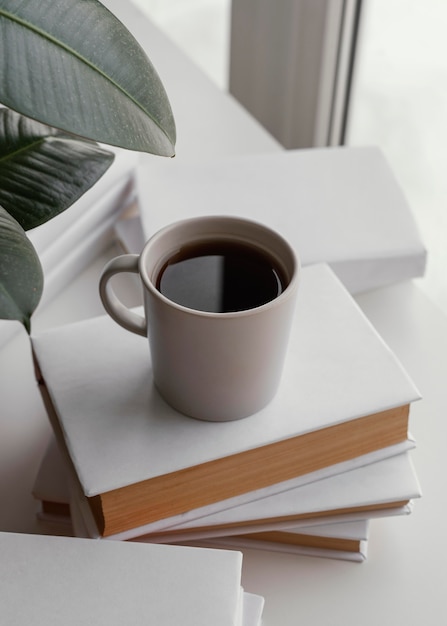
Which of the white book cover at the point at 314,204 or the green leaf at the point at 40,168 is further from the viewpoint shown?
the white book cover at the point at 314,204

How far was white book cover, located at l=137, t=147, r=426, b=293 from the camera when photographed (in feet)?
2.35

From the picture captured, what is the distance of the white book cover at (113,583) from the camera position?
445 millimetres

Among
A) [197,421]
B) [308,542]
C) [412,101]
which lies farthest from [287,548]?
[412,101]

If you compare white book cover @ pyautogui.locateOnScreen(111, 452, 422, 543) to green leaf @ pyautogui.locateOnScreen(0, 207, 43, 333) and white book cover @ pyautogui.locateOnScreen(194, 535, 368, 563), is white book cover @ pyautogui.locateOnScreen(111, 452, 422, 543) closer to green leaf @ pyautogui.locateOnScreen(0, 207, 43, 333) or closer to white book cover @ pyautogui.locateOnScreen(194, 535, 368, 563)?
white book cover @ pyautogui.locateOnScreen(194, 535, 368, 563)

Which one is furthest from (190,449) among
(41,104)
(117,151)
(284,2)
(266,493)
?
(284,2)

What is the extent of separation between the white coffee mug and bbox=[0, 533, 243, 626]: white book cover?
0.32 ft

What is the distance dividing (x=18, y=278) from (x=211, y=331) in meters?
0.12

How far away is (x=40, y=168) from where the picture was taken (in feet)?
1.81

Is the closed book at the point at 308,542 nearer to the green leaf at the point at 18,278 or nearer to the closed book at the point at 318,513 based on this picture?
the closed book at the point at 318,513

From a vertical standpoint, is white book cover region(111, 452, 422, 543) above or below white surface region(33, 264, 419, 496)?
below

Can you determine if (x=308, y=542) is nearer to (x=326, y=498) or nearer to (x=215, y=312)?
(x=326, y=498)

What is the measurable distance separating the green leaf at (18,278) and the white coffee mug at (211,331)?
0.26 ft

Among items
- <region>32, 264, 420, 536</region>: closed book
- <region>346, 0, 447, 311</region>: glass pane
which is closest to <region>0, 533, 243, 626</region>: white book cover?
<region>32, 264, 420, 536</region>: closed book

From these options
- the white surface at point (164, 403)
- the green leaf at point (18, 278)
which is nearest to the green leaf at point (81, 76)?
the green leaf at point (18, 278)
